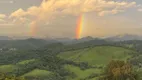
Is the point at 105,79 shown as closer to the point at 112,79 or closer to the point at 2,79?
the point at 112,79

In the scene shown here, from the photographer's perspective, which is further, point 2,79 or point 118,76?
point 118,76

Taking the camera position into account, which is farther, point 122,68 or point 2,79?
point 122,68

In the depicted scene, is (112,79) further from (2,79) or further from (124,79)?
(2,79)

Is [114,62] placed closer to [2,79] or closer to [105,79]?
[105,79]

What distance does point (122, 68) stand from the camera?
19250 cm

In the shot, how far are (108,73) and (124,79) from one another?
10.9 m

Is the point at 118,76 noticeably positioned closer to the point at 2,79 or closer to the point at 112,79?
the point at 112,79

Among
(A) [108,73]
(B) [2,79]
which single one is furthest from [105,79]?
(B) [2,79]

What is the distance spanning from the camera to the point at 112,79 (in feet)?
630

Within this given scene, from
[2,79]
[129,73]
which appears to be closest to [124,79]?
A: [129,73]

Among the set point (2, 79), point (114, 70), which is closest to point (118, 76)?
point (114, 70)

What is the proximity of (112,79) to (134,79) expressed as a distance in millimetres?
13392

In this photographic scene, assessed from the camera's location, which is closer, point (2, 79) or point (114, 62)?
point (2, 79)

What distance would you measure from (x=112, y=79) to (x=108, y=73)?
4420 millimetres
